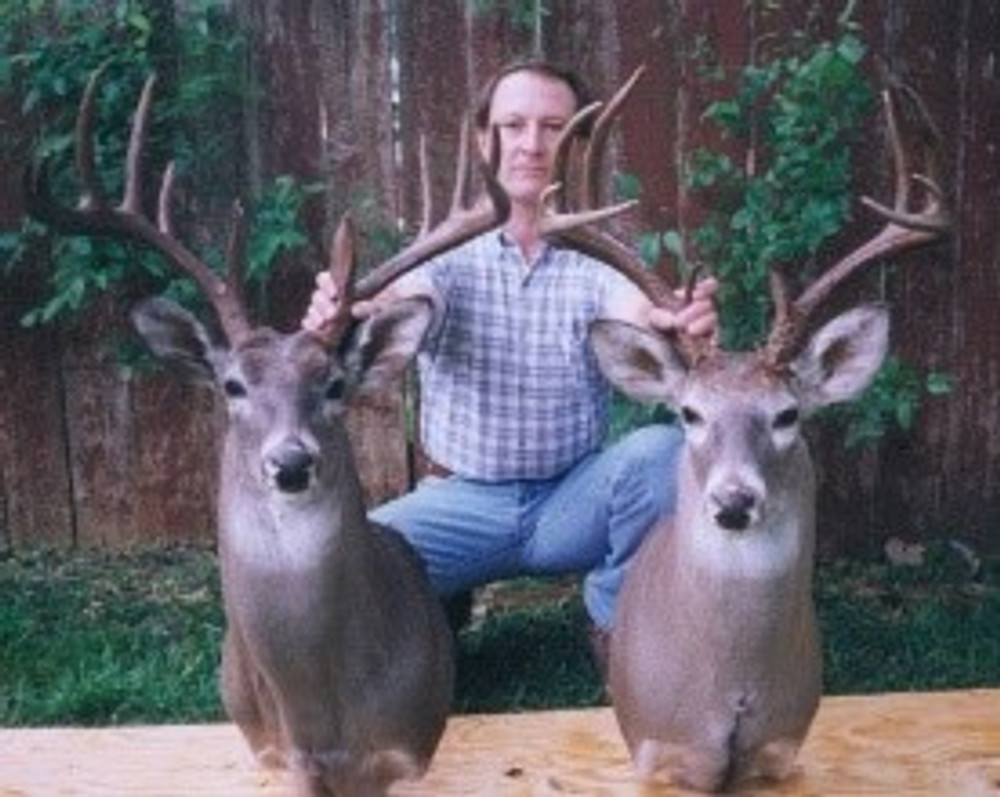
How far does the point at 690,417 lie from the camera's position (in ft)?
11.6

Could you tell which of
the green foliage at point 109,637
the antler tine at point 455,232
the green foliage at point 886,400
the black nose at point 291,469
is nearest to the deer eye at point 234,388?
the black nose at point 291,469

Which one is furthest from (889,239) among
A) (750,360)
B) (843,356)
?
(750,360)

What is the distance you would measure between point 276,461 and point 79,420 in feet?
9.47

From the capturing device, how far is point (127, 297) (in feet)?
18.9

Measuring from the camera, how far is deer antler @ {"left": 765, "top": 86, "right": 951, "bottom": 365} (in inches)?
141

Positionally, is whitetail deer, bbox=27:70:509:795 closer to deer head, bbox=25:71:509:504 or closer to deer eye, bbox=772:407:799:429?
deer head, bbox=25:71:509:504

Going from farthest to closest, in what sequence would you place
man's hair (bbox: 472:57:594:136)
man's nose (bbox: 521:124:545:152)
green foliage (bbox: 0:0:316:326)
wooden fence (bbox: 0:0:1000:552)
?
wooden fence (bbox: 0:0:1000:552) < green foliage (bbox: 0:0:316:326) < man's hair (bbox: 472:57:594:136) < man's nose (bbox: 521:124:545:152)

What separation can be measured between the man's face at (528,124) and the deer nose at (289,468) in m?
1.42

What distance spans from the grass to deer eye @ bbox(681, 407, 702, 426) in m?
1.73

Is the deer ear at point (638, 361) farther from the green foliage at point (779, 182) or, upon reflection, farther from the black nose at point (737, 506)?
the green foliage at point (779, 182)

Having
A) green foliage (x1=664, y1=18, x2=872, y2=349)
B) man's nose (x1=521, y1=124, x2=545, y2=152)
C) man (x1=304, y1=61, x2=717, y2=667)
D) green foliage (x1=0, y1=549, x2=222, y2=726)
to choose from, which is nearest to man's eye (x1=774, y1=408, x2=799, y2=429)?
man (x1=304, y1=61, x2=717, y2=667)

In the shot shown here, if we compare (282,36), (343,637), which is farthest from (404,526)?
(282,36)

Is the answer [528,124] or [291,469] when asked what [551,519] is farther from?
[291,469]

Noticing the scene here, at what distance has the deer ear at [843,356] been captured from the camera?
3648mm
